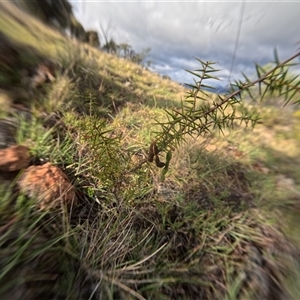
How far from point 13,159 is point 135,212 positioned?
49 centimetres

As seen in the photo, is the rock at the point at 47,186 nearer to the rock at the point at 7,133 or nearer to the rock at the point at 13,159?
the rock at the point at 13,159

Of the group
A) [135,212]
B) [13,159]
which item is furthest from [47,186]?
[135,212]

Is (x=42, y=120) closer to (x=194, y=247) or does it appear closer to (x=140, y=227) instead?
(x=140, y=227)

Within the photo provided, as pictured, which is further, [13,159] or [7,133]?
[7,133]

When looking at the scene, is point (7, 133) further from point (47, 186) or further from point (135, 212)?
point (135, 212)

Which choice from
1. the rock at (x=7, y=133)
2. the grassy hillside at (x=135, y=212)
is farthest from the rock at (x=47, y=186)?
the rock at (x=7, y=133)

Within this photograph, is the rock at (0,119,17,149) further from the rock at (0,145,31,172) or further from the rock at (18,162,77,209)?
the rock at (18,162,77,209)

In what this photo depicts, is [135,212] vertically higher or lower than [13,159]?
lower

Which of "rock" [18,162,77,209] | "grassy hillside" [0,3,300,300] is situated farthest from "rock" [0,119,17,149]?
"rock" [18,162,77,209]

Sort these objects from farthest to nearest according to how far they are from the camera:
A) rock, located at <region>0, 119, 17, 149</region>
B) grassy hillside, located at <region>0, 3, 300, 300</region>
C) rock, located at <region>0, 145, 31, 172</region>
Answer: rock, located at <region>0, 119, 17, 149</region>, rock, located at <region>0, 145, 31, 172</region>, grassy hillside, located at <region>0, 3, 300, 300</region>

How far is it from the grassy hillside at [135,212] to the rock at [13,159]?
60 mm

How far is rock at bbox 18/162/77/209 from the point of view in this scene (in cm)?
73

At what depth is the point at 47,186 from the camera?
75 cm

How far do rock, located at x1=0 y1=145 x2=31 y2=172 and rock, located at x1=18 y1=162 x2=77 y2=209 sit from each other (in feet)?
0.14
